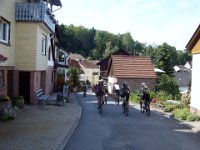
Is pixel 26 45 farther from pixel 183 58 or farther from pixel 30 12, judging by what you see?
pixel 183 58

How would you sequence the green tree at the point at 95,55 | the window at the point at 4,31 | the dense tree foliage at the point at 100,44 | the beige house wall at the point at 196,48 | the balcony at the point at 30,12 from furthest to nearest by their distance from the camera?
the green tree at the point at 95,55 < the dense tree foliage at the point at 100,44 < the balcony at the point at 30,12 < the beige house wall at the point at 196,48 < the window at the point at 4,31

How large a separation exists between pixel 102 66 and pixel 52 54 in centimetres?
3768

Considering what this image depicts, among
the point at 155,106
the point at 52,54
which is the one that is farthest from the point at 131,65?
the point at 155,106

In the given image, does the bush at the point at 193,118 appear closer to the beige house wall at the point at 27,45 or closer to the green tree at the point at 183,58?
the beige house wall at the point at 27,45

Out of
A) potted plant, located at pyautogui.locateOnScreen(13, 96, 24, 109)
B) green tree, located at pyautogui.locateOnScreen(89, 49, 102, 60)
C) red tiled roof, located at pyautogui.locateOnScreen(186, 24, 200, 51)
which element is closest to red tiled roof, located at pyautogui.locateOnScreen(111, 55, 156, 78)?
red tiled roof, located at pyautogui.locateOnScreen(186, 24, 200, 51)

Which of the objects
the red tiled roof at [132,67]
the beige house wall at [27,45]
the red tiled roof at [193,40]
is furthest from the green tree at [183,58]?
the beige house wall at [27,45]

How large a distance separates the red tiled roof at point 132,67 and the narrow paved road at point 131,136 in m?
24.4

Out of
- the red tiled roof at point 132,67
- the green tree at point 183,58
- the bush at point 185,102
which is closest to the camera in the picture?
the bush at point 185,102

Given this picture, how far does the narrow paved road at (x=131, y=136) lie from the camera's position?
11492mm

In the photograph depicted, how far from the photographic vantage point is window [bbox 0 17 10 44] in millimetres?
18241

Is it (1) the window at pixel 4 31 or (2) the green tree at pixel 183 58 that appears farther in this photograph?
(2) the green tree at pixel 183 58

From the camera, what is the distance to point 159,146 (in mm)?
11531

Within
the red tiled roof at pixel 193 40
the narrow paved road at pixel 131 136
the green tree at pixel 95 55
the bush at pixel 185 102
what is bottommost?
the narrow paved road at pixel 131 136

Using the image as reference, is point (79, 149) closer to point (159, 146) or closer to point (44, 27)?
point (159, 146)
